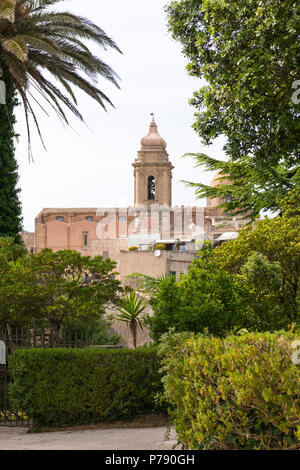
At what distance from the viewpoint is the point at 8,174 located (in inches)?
655

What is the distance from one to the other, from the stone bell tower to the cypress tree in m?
58.2

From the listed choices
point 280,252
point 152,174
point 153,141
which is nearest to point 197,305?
point 280,252

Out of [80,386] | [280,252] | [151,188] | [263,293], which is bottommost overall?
[80,386]

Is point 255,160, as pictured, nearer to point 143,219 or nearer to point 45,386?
point 45,386

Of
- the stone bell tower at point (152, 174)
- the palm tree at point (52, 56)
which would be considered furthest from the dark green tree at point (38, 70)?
the stone bell tower at point (152, 174)

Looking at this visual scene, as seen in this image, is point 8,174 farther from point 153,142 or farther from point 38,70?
point 153,142

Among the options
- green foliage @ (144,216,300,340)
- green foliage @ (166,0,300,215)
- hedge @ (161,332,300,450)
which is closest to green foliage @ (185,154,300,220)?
green foliage @ (144,216,300,340)

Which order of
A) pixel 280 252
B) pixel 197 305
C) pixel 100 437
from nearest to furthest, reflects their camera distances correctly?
pixel 100 437
pixel 197 305
pixel 280 252

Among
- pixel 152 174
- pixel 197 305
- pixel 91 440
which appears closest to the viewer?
pixel 91 440

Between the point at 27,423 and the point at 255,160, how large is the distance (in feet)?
21.8

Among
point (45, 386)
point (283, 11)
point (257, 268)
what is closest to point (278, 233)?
point (257, 268)

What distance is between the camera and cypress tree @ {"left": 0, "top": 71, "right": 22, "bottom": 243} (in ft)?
52.8

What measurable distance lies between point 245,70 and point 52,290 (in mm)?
5623
